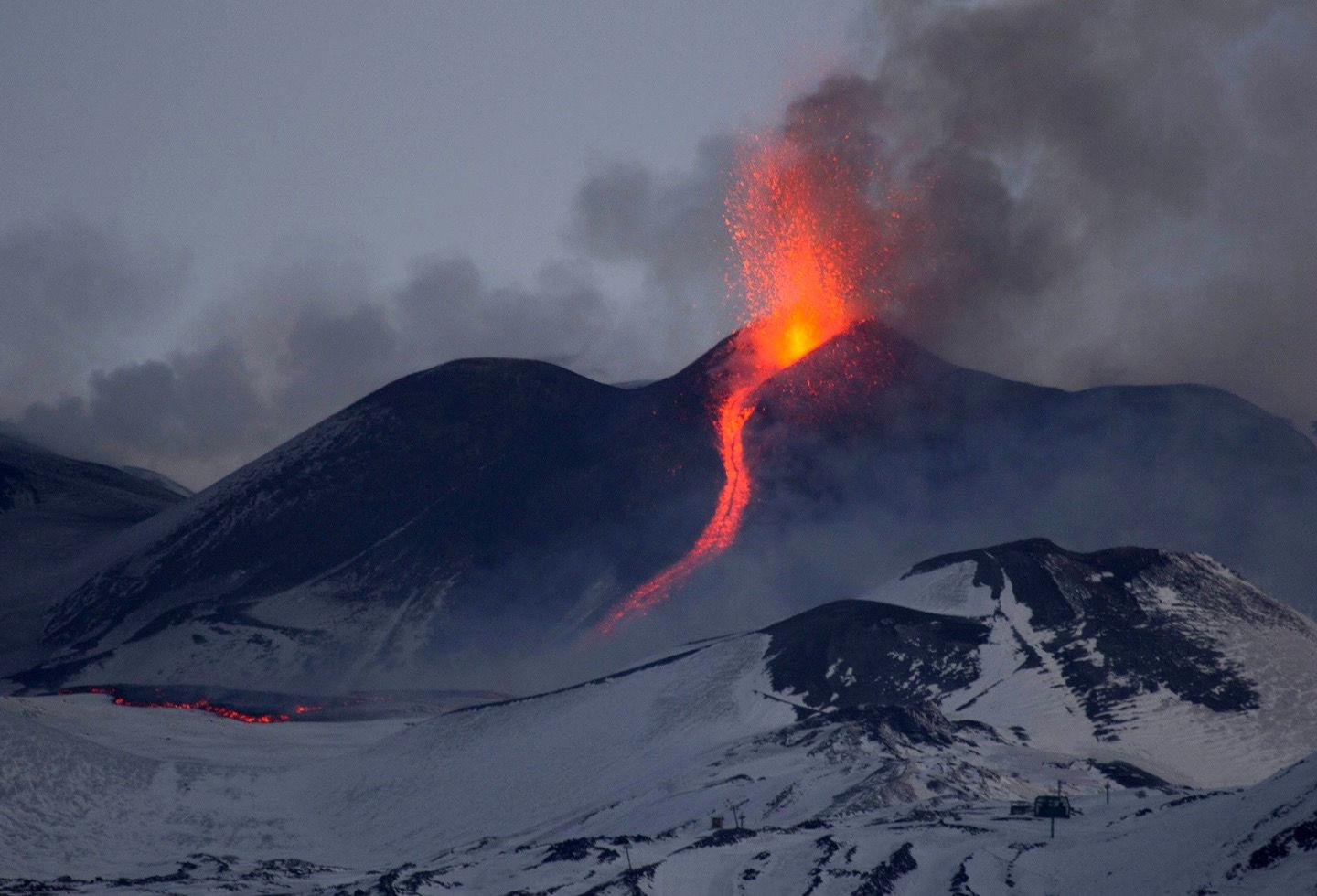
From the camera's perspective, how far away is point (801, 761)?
113125 millimetres

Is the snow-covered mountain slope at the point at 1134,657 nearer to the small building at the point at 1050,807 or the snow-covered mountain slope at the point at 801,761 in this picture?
the snow-covered mountain slope at the point at 801,761

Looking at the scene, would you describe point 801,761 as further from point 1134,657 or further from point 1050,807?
point 1134,657

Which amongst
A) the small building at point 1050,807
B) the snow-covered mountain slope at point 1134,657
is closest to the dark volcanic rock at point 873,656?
the snow-covered mountain slope at point 1134,657

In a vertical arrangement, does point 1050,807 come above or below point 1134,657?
below

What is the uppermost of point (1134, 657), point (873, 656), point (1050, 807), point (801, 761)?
point (873, 656)

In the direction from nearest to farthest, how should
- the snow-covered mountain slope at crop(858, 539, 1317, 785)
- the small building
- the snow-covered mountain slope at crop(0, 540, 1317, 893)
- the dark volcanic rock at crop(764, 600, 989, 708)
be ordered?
the snow-covered mountain slope at crop(0, 540, 1317, 893)
the small building
the snow-covered mountain slope at crop(858, 539, 1317, 785)
the dark volcanic rock at crop(764, 600, 989, 708)

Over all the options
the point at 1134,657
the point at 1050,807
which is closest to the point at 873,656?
the point at 1134,657

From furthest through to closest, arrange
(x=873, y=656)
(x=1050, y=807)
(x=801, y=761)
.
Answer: (x=873, y=656) → (x=801, y=761) → (x=1050, y=807)

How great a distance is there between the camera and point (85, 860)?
114 m

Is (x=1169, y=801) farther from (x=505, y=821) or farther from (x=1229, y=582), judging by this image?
(x=1229, y=582)

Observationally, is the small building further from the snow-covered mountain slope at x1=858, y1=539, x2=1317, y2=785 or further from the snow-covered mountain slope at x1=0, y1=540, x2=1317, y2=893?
the snow-covered mountain slope at x1=858, y1=539, x2=1317, y2=785

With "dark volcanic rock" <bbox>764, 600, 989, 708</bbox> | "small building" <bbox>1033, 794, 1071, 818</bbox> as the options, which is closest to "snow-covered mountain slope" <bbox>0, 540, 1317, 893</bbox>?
"dark volcanic rock" <bbox>764, 600, 989, 708</bbox>

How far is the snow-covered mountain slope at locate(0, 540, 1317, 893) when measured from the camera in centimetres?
7931

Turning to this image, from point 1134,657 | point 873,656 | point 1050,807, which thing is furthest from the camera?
point 873,656
